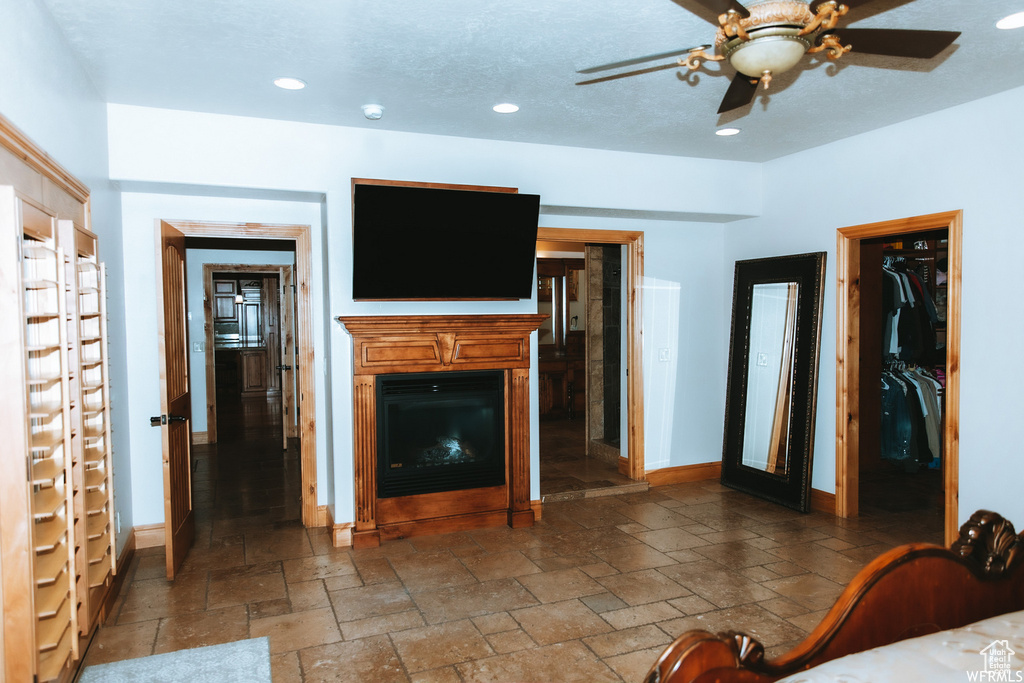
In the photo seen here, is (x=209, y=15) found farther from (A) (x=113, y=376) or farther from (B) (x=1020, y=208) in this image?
(B) (x=1020, y=208)

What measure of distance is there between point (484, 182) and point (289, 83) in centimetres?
153

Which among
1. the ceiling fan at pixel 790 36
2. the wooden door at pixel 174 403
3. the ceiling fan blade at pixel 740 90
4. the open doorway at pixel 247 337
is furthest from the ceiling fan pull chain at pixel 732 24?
the open doorway at pixel 247 337

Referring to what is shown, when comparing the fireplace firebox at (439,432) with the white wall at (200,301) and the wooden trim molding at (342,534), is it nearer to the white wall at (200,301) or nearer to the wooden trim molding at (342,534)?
the wooden trim molding at (342,534)

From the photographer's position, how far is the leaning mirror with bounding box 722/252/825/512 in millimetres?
4828

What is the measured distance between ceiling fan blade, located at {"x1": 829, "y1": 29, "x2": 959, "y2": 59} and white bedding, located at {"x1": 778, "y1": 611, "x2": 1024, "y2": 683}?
5.32 feet

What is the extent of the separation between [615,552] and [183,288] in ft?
10.5

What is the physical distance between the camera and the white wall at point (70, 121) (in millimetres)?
2191

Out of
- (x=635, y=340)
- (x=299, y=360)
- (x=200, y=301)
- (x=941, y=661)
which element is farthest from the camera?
(x=200, y=301)

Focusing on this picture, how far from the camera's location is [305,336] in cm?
460

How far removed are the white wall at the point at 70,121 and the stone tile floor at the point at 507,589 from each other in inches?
31.3

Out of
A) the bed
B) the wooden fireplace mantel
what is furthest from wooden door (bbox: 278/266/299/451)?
the bed

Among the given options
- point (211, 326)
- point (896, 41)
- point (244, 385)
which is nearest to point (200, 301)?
point (211, 326)

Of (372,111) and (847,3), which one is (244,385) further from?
(847,3)

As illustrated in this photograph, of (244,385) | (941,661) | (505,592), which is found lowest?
(505,592)
